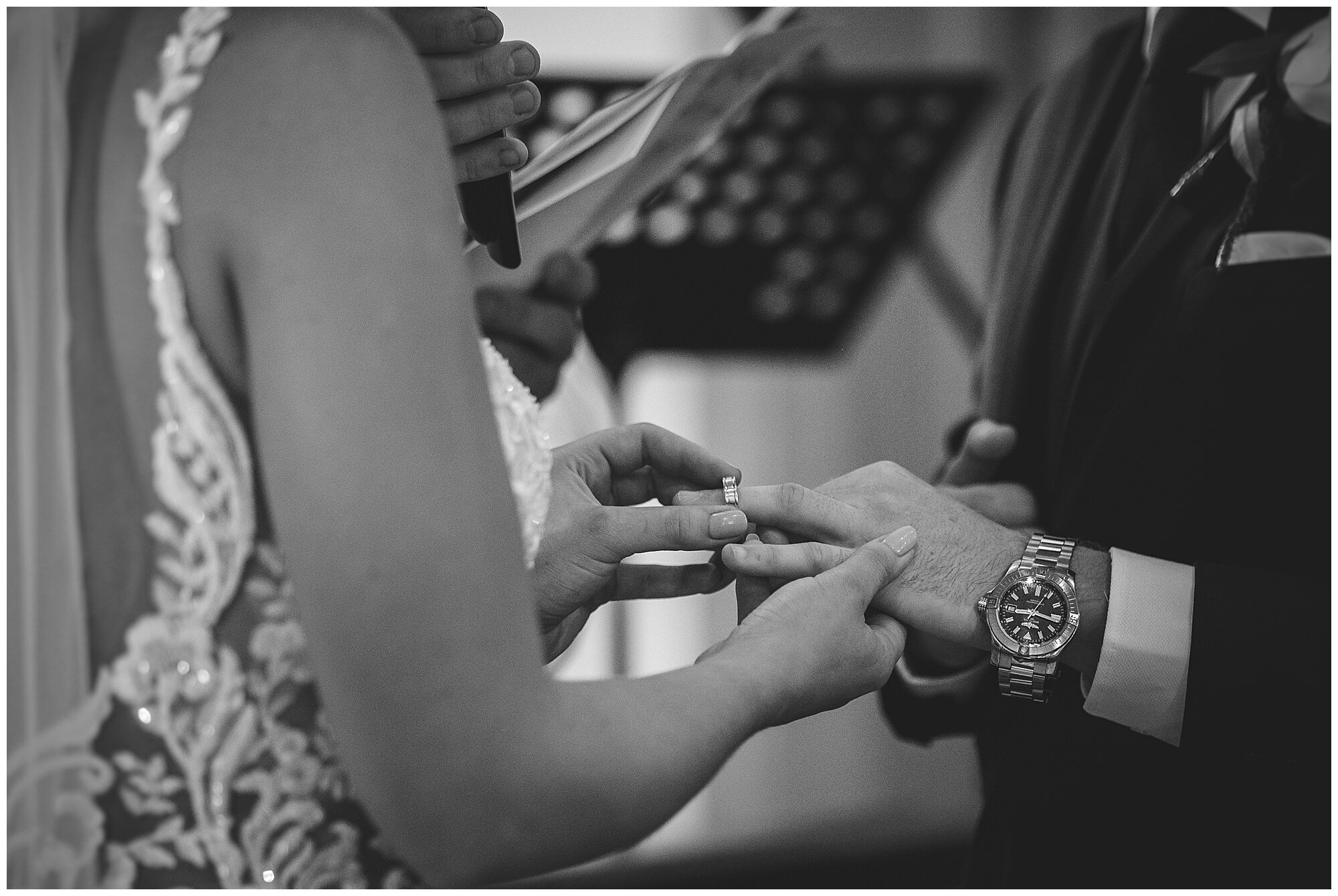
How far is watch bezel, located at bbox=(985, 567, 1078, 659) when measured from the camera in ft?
2.48

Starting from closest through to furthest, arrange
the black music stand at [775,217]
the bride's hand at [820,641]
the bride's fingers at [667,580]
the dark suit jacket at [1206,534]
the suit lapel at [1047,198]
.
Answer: the bride's hand at [820,641]
the dark suit jacket at [1206,534]
the bride's fingers at [667,580]
the suit lapel at [1047,198]
the black music stand at [775,217]

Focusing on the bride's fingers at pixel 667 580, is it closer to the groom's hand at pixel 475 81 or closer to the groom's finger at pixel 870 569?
the groom's finger at pixel 870 569

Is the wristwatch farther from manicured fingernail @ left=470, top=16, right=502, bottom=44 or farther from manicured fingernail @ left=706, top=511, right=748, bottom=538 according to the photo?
manicured fingernail @ left=470, top=16, right=502, bottom=44

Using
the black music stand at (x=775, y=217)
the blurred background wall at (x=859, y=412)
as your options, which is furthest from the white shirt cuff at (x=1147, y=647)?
the blurred background wall at (x=859, y=412)

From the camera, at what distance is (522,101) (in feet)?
2.50

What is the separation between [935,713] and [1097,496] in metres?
0.36

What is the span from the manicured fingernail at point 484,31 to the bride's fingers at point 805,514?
1.30 ft

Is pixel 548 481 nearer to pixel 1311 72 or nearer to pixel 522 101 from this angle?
pixel 522 101

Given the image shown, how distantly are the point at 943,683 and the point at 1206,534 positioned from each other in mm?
353

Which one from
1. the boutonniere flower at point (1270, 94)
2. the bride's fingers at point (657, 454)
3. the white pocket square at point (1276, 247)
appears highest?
the boutonniere flower at point (1270, 94)

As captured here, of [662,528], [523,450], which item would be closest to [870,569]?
[662,528]

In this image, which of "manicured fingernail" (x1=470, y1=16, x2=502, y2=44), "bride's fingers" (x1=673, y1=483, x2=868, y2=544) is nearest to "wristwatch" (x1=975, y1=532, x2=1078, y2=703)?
"bride's fingers" (x1=673, y1=483, x2=868, y2=544)

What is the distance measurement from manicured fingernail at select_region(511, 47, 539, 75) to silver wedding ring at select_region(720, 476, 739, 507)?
374 mm

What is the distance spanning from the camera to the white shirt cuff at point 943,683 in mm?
1045
